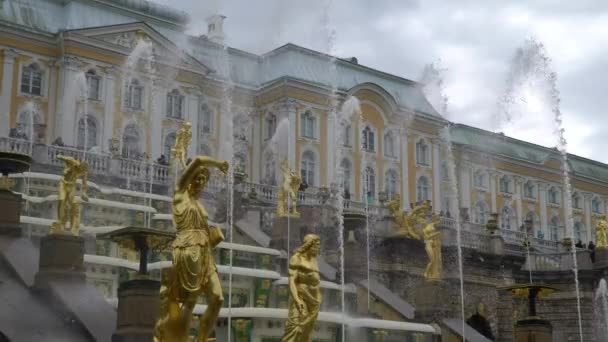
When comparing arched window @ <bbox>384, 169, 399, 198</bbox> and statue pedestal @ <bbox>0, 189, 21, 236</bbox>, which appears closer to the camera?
statue pedestal @ <bbox>0, 189, 21, 236</bbox>

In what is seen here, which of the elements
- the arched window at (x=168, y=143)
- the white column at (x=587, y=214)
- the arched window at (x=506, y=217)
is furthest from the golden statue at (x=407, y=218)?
the white column at (x=587, y=214)

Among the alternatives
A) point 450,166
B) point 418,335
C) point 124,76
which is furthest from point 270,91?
point 418,335

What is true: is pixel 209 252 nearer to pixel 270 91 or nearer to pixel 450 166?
pixel 270 91

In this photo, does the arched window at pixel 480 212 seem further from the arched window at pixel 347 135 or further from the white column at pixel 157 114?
the white column at pixel 157 114

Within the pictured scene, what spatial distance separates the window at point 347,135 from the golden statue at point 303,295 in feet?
138

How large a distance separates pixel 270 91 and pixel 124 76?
31.5 ft

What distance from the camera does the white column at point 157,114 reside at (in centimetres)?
4722

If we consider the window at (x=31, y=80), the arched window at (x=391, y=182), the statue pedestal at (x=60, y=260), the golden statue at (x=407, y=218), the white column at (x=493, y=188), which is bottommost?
the statue pedestal at (x=60, y=260)

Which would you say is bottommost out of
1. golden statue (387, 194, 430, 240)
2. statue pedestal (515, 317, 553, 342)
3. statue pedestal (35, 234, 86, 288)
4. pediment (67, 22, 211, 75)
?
statue pedestal (515, 317, 553, 342)

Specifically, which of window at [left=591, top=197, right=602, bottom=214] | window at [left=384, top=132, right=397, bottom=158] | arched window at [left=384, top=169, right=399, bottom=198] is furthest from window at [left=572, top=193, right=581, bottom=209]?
window at [left=384, top=132, right=397, bottom=158]

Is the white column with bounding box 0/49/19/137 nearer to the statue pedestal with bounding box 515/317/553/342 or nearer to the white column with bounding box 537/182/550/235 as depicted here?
the statue pedestal with bounding box 515/317/553/342

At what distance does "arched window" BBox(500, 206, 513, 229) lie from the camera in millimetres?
66062

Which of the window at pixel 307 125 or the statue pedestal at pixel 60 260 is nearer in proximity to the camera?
the statue pedestal at pixel 60 260

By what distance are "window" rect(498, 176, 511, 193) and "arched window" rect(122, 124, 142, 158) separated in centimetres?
3037
